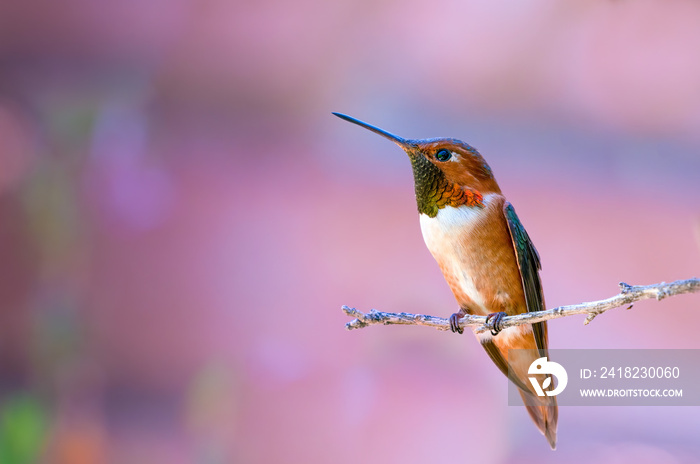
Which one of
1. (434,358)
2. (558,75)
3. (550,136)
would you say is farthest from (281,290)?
(558,75)

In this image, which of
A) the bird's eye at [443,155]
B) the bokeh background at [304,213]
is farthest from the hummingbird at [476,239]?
the bokeh background at [304,213]

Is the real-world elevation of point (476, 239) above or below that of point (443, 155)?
below

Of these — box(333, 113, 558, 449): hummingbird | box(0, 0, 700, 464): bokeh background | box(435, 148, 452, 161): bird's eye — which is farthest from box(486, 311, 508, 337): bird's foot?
box(0, 0, 700, 464): bokeh background

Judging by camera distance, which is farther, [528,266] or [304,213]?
[304,213]

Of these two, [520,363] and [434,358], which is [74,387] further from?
[520,363]

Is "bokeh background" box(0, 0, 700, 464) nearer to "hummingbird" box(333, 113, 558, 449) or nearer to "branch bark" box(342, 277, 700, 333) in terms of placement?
"hummingbird" box(333, 113, 558, 449)

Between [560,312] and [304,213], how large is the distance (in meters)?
1.31

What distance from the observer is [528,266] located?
975 millimetres

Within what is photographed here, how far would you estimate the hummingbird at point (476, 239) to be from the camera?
0.92m

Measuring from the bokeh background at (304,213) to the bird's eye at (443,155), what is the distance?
3.31 feet

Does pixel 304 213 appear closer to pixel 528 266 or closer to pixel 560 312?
pixel 528 266

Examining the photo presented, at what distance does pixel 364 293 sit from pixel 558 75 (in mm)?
933

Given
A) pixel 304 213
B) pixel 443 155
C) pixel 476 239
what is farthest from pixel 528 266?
pixel 304 213

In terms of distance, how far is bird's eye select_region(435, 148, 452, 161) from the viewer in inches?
35.9
